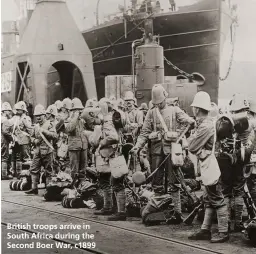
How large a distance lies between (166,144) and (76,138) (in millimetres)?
2862

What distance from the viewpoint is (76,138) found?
995 cm

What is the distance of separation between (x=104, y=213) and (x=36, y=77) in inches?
279

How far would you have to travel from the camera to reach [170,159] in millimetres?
→ 7410

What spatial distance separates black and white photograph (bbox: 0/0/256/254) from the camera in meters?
Result: 6.40

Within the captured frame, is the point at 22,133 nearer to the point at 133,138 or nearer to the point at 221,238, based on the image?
the point at 133,138

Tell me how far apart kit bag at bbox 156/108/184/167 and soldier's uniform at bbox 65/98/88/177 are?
2763 millimetres

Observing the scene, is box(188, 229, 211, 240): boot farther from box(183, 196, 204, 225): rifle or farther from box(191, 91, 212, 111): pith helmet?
box(191, 91, 212, 111): pith helmet

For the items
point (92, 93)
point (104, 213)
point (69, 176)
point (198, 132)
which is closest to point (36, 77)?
point (92, 93)

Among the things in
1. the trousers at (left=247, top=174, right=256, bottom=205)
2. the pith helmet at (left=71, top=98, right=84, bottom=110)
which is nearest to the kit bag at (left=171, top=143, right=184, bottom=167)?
the trousers at (left=247, top=174, right=256, bottom=205)

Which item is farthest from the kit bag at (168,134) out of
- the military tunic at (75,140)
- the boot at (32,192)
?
the boot at (32,192)

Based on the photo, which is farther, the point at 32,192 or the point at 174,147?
the point at 32,192

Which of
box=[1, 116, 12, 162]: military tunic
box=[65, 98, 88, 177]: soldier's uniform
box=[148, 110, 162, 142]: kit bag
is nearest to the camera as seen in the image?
box=[148, 110, 162, 142]: kit bag

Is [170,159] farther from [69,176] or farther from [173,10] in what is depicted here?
[173,10]

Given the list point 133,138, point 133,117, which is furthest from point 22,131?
point 133,138
